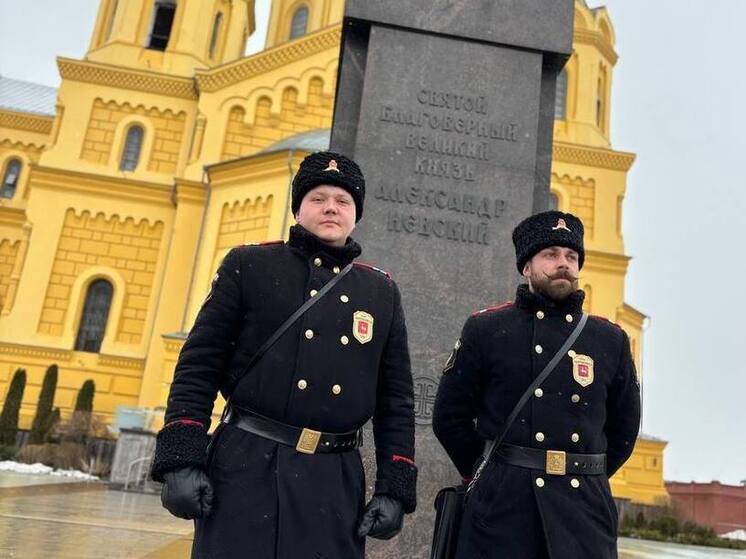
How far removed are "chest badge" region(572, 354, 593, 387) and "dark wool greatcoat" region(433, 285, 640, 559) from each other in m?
0.02

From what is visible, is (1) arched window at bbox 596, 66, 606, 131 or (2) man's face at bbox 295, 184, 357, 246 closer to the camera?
(2) man's face at bbox 295, 184, 357, 246

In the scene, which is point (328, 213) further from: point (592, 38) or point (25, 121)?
point (25, 121)

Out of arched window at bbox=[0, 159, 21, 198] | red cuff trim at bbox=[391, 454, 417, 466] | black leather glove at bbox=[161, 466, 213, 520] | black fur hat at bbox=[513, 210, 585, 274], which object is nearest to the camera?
black leather glove at bbox=[161, 466, 213, 520]

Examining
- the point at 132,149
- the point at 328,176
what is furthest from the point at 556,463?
the point at 132,149

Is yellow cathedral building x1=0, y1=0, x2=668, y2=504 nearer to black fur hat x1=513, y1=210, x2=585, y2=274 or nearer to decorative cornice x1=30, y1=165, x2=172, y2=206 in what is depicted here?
decorative cornice x1=30, y1=165, x2=172, y2=206

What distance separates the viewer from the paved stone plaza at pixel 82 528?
4.71 metres

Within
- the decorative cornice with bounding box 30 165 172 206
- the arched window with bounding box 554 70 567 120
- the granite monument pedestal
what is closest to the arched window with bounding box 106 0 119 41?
the decorative cornice with bounding box 30 165 172 206

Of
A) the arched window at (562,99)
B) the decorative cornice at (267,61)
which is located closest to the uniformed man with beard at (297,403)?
the decorative cornice at (267,61)

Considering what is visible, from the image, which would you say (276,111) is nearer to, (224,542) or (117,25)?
(117,25)

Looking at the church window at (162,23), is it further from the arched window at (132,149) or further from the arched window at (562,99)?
the arched window at (562,99)

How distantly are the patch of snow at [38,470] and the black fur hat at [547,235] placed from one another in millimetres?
13796

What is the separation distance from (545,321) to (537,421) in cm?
41

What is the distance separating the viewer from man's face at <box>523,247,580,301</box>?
2746 mm

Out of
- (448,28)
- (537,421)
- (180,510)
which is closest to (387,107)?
(448,28)
